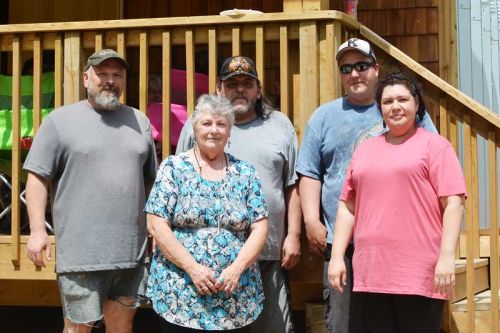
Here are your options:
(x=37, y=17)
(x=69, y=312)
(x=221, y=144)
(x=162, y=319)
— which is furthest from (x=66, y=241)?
(x=37, y=17)

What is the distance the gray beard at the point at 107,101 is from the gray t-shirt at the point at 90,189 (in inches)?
3.3

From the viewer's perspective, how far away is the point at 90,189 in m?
3.77

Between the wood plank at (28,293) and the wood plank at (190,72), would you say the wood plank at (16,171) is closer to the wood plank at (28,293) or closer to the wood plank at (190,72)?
the wood plank at (190,72)

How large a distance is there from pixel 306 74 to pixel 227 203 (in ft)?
4.32

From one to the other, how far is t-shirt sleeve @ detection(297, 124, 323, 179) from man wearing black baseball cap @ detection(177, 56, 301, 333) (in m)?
0.11

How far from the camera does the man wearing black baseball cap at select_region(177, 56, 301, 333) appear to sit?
12.9 feet

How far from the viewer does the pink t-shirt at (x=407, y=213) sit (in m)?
3.23

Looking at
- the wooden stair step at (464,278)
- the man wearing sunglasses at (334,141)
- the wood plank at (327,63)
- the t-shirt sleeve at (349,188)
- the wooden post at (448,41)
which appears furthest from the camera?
the wooden post at (448,41)

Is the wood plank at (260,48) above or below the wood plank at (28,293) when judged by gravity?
above

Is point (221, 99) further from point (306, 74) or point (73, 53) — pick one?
point (73, 53)

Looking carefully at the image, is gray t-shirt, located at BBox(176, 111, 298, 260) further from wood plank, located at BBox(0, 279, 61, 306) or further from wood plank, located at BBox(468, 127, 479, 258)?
wood plank, located at BBox(0, 279, 61, 306)

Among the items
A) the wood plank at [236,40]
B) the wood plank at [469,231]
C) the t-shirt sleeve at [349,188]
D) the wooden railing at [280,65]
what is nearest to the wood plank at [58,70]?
the wooden railing at [280,65]

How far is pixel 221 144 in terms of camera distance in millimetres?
3537

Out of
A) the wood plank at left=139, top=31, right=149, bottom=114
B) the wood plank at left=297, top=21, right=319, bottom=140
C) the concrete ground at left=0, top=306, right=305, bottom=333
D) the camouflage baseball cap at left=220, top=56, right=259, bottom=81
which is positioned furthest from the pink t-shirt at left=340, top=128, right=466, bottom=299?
the concrete ground at left=0, top=306, right=305, bottom=333
